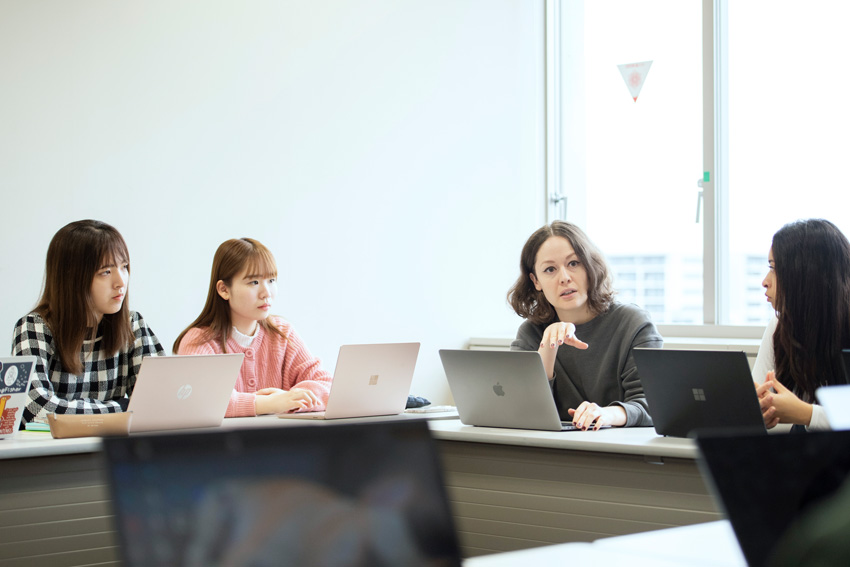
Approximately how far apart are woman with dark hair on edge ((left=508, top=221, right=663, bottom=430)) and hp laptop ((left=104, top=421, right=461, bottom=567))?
183cm

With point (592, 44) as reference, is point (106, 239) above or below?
below

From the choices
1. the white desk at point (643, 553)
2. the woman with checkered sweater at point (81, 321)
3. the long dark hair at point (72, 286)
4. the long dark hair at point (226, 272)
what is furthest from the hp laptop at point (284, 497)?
the long dark hair at point (226, 272)

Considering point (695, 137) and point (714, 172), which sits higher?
point (695, 137)

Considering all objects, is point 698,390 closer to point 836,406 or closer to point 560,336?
point 560,336

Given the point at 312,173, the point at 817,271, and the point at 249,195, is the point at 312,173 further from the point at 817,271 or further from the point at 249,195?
the point at 817,271

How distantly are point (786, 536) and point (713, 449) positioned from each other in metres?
0.10

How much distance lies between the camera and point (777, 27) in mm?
4070

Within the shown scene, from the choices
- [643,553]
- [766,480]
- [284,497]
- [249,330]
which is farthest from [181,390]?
[766,480]

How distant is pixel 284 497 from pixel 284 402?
1.97 meters

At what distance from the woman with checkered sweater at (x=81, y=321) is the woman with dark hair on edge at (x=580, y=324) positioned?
1.31 meters

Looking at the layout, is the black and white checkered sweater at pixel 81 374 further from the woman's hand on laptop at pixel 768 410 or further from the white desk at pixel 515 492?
the woman's hand on laptop at pixel 768 410

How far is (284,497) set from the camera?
760mm

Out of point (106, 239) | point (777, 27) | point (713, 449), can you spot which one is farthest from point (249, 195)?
point (713, 449)

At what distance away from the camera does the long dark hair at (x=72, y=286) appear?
2623mm
